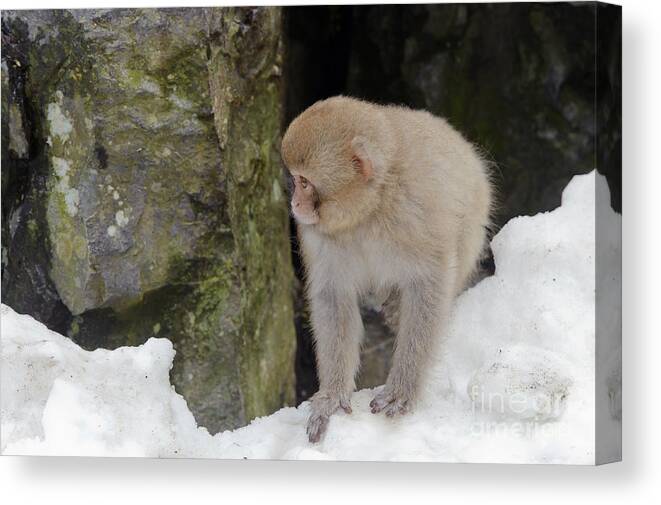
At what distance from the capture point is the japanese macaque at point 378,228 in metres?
4.17

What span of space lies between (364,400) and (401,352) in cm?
32

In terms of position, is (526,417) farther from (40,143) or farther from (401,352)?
(40,143)

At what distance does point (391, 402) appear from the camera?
445cm

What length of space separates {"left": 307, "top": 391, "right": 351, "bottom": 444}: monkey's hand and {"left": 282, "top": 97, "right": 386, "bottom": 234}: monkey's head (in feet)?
2.64

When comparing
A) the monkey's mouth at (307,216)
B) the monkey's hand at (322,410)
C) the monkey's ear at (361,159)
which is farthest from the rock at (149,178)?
the monkey's ear at (361,159)

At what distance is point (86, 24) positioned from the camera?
477cm

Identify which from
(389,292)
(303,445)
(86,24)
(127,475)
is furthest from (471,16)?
(127,475)

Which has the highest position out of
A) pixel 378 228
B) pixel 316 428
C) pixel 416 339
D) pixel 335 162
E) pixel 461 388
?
pixel 335 162

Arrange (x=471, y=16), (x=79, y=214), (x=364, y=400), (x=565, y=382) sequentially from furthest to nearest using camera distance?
(x=471, y=16) → (x=79, y=214) → (x=364, y=400) → (x=565, y=382)

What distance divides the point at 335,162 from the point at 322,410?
113 cm

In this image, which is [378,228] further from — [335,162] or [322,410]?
[322,410]

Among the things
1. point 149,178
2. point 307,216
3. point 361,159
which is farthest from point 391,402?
point 149,178

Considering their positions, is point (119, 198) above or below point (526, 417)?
above

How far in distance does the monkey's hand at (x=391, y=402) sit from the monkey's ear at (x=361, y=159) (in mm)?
977
